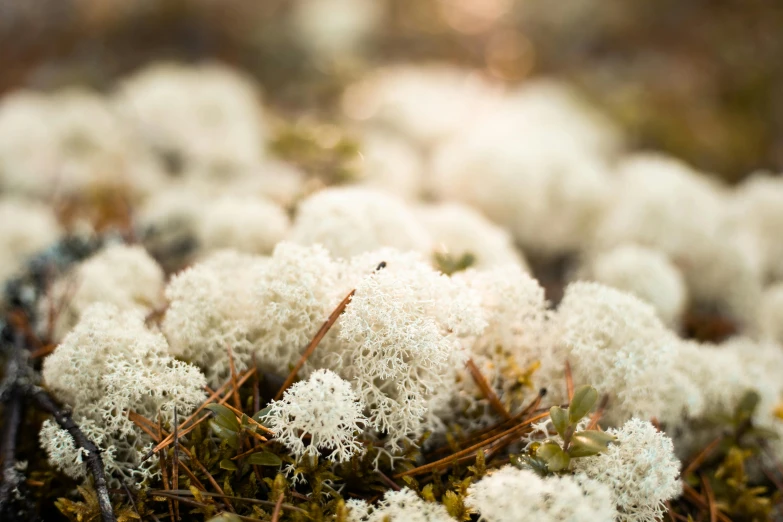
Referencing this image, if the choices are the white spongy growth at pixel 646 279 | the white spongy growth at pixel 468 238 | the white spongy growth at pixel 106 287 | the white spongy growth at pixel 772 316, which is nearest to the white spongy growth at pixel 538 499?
the white spongy growth at pixel 468 238

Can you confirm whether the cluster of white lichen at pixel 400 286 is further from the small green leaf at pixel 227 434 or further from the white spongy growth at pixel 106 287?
the small green leaf at pixel 227 434

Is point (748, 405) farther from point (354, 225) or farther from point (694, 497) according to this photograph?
point (354, 225)

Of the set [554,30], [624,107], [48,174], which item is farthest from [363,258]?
[554,30]

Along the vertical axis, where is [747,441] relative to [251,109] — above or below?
below

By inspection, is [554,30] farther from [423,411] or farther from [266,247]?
[423,411]

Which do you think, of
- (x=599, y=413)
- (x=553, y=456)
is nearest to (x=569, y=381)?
(x=599, y=413)

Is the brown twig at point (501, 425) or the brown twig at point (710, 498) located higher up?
the brown twig at point (501, 425)

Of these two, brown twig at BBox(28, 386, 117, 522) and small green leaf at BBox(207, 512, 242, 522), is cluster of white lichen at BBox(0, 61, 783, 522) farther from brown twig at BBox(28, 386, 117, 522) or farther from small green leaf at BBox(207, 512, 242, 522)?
small green leaf at BBox(207, 512, 242, 522)
